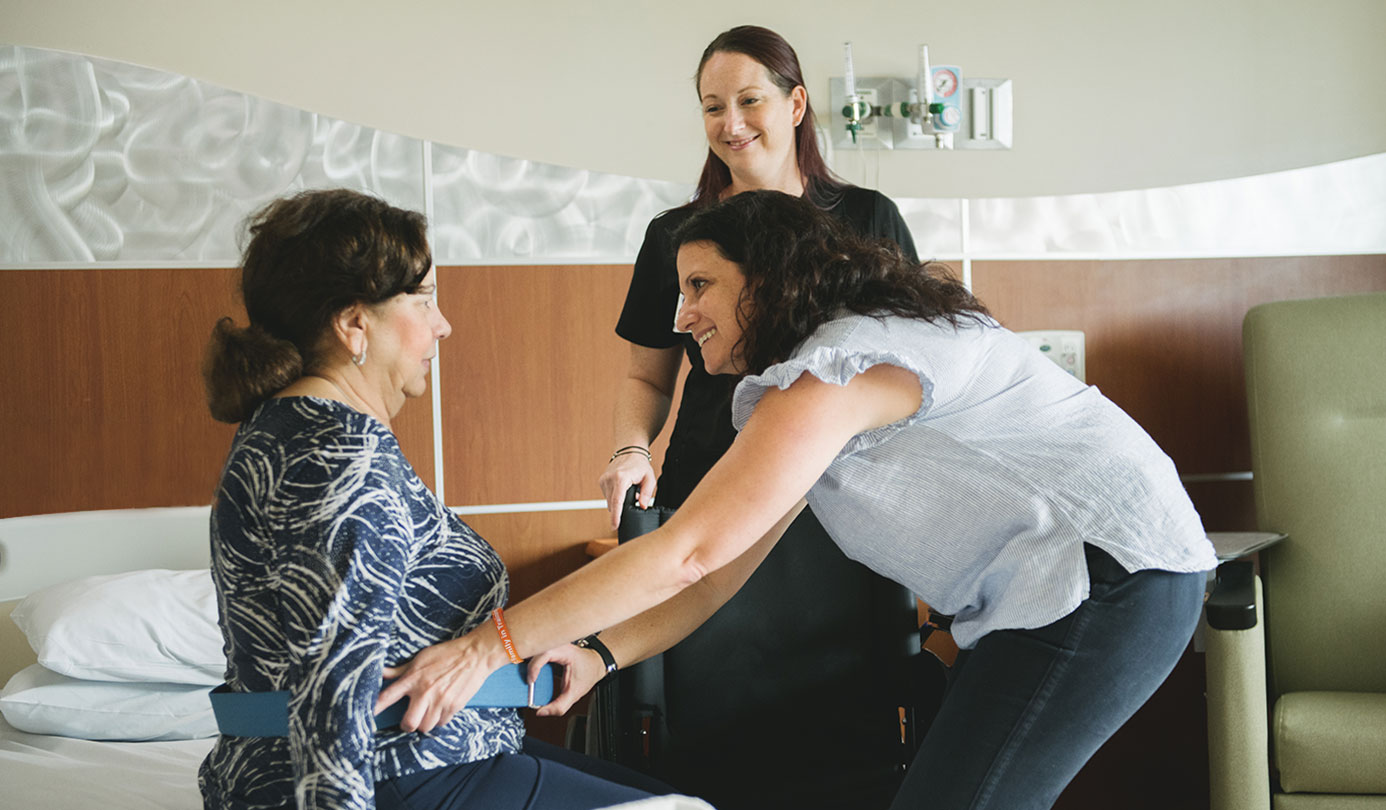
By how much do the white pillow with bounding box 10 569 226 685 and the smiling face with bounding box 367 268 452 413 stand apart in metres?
1.07

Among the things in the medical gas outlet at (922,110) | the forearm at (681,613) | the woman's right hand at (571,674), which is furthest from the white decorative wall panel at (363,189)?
the woman's right hand at (571,674)

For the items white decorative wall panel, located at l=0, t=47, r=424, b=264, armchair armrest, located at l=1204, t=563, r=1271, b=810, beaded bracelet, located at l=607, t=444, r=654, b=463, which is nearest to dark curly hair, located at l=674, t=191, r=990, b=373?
beaded bracelet, located at l=607, t=444, r=654, b=463

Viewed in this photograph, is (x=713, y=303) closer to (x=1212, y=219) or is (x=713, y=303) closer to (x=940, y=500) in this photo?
(x=940, y=500)

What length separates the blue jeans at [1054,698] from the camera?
4.38ft

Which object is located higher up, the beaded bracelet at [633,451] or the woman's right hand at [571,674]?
the beaded bracelet at [633,451]

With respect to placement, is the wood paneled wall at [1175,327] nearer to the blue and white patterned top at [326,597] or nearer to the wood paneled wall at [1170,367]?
the wood paneled wall at [1170,367]

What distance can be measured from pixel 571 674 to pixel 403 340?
48 cm

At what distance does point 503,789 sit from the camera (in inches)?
50.8

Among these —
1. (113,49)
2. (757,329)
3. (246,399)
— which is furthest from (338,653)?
(113,49)

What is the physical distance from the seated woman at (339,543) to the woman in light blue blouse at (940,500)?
8cm

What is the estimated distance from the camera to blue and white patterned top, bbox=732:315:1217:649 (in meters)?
1.35

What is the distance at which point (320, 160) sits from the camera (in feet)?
9.15

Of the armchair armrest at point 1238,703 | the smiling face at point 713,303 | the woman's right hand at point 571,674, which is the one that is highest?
the smiling face at point 713,303

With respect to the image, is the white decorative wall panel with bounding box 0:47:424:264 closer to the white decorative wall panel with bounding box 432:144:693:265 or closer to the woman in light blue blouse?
the white decorative wall panel with bounding box 432:144:693:265
